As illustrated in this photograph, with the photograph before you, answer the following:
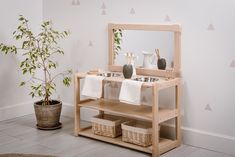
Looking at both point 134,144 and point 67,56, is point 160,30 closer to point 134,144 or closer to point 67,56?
point 134,144

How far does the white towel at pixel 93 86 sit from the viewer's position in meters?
3.35

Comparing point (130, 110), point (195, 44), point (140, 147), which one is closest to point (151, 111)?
point (130, 110)

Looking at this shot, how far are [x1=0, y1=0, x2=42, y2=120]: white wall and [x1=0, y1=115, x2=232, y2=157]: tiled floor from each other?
1.20ft

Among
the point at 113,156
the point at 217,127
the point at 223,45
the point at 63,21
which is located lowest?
the point at 113,156

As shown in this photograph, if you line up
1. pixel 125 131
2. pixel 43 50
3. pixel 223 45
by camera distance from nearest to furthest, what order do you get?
pixel 223 45
pixel 125 131
pixel 43 50

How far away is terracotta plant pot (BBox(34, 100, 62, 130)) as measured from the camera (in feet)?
12.2

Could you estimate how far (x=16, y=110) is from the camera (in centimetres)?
420

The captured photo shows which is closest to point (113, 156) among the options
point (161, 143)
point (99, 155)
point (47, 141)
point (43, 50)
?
point (99, 155)

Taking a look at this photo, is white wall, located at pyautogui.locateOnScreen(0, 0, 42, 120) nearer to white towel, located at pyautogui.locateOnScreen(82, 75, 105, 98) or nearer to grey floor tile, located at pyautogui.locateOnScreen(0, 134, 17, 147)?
grey floor tile, located at pyautogui.locateOnScreen(0, 134, 17, 147)

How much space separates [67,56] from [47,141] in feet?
3.44

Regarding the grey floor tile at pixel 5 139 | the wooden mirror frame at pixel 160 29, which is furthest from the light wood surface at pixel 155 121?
the grey floor tile at pixel 5 139

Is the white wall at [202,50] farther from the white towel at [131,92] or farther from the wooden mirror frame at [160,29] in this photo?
the white towel at [131,92]

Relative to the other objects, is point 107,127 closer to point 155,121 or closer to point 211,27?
point 155,121

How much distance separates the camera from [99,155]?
310 cm
